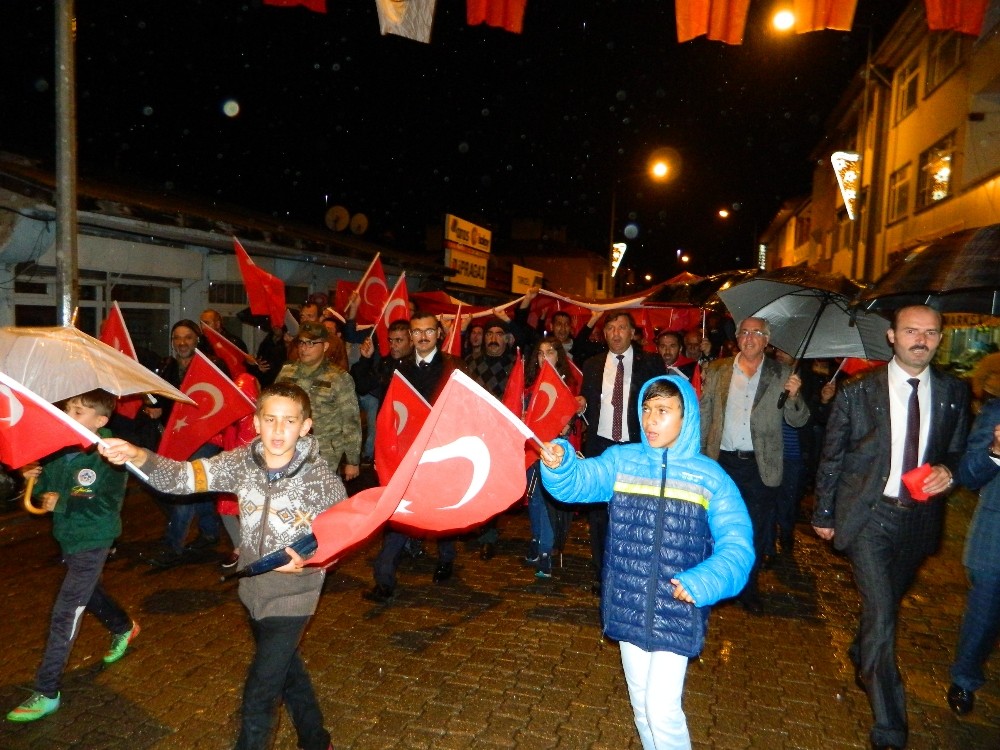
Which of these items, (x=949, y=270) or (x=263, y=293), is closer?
(x=949, y=270)

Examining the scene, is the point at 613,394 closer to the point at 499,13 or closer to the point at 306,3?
the point at 499,13

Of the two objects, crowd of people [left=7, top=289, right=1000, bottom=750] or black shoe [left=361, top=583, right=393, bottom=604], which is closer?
crowd of people [left=7, top=289, right=1000, bottom=750]

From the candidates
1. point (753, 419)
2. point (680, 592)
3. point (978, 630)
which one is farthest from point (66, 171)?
point (978, 630)

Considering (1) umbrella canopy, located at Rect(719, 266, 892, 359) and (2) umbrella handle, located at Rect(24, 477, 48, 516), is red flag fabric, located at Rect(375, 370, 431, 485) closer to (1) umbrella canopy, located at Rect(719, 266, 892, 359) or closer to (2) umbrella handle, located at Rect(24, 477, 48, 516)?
(2) umbrella handle, located at Rect(24, 477, 48, 516)

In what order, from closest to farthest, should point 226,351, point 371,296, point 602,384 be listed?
point 602,384, point 226,351, point 371,296

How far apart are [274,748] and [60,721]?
1.17 m

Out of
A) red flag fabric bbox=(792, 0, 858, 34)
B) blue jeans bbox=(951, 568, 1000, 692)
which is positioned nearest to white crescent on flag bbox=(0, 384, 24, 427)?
blue jeans bbox=(951, 568, 1000, 692)

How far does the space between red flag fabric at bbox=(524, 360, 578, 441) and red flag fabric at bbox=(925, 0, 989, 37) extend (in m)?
5.44

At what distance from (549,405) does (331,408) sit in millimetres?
1884

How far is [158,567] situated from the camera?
6.52 meters

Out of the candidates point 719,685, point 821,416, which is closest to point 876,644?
point 719,685

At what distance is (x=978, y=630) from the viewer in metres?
4.29

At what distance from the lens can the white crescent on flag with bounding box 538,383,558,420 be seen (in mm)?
6750

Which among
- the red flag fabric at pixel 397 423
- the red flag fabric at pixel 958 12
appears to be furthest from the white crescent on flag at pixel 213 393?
the red flag fabric at pixel 958 12
